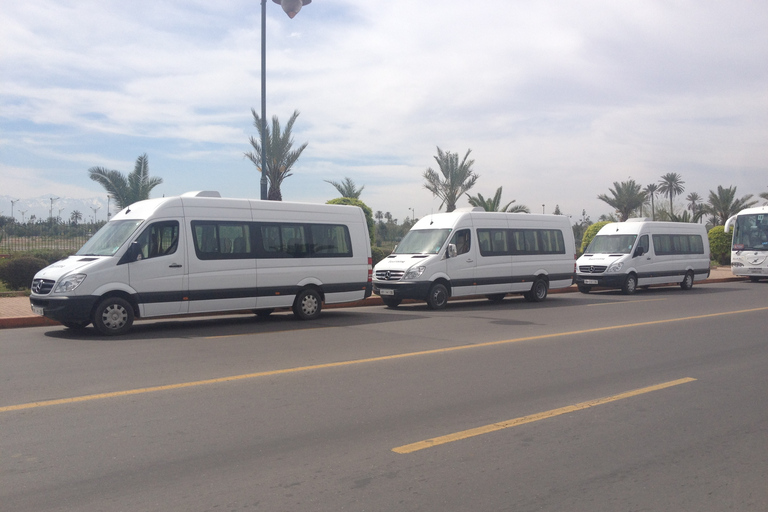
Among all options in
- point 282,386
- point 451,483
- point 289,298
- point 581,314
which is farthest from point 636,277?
point 451,483

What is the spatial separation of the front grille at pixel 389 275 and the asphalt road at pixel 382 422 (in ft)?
15.6

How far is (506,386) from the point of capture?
7.20 meters

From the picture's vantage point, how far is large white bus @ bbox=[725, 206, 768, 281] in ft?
87.7

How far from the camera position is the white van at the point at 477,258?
15.8 meters

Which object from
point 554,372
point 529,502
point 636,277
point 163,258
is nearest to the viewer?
point 529,502

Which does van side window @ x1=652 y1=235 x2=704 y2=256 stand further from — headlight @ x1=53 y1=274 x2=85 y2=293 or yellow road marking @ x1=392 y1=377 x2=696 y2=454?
headlight @ x1=53 y1=274 x2=85 y2=293

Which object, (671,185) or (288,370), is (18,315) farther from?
(671,185)

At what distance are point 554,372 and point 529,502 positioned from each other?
13.5ft

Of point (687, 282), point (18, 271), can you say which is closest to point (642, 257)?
point (687, 282)

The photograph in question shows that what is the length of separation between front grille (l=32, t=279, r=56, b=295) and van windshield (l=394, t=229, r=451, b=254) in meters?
8.44

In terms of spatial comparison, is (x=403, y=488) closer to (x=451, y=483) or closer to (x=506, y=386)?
(x=451, y=483)

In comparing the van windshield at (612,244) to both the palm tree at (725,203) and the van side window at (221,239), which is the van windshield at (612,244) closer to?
the van side window at (221,239)

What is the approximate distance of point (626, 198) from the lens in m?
43.8

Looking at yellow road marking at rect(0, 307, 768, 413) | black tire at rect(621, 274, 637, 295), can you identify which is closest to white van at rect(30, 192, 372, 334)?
yellow road marking at rect(0, 307, 768, 413)
